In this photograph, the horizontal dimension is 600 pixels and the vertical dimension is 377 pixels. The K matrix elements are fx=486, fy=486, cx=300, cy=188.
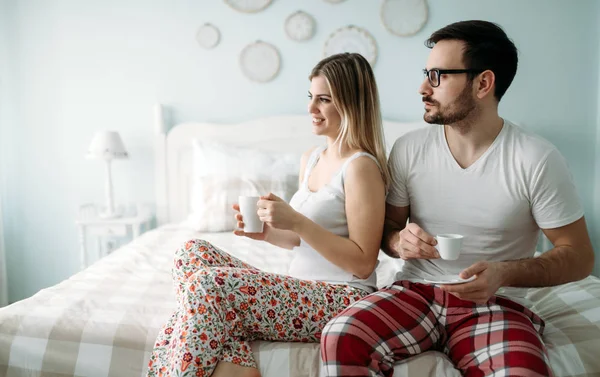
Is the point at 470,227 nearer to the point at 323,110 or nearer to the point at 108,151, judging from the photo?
the point at 323,110

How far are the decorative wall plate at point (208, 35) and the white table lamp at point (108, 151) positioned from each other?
2.62 feet

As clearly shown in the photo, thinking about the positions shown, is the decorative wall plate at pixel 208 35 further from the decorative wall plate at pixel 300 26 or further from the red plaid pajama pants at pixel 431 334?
the red plaid pajama pants at pixel 431 334

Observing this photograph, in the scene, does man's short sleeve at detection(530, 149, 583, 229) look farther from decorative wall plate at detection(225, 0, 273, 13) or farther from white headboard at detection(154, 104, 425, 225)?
decorative wall plate at detection(225, 0, 273, 13)

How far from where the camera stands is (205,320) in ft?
3.57

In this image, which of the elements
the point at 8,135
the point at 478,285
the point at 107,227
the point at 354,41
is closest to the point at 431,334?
the point at 478,285

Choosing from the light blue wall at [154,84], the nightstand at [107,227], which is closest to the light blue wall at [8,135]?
the light blue wall at [154,84]

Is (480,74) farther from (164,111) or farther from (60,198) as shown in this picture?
(60,198)

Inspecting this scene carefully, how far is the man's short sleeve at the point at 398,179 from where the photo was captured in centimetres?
146

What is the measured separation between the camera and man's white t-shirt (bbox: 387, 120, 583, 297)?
1.27 m

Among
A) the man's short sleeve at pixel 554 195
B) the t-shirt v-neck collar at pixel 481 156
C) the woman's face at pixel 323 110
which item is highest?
the woman's face at pixel 323 110

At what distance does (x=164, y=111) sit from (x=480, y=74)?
2.30 meters

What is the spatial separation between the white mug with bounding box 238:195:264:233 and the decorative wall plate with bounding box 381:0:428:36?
2.08m

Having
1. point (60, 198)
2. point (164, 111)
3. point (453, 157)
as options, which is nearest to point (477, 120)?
point (453, 157)

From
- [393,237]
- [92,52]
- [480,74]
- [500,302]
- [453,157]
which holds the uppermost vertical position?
[92,52]
